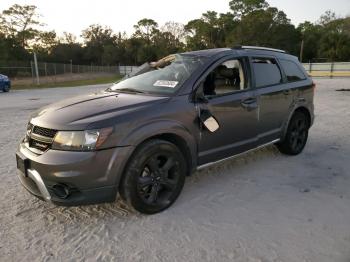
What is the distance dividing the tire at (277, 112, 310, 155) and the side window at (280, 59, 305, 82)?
575 mm

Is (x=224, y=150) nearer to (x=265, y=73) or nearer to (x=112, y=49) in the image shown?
(x=265, y=73)

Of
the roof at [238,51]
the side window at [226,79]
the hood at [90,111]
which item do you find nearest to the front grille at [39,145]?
the hood at [90,111]

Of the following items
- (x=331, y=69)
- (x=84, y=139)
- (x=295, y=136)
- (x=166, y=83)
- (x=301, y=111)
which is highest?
(x=166, y=83)

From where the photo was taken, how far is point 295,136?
5.41m

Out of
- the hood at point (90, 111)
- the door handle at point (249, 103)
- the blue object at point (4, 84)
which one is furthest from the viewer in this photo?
the blue object at point (4, 84)

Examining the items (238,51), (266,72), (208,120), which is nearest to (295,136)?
(266,72)

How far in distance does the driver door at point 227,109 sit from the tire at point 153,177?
41 cm

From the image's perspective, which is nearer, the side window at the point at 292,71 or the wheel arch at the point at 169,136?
the wheel arch at the point at 169,136

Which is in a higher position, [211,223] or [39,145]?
[39,145]

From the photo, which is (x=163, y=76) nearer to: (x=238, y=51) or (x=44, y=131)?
(x=238, y=51)

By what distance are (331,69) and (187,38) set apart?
130 ft

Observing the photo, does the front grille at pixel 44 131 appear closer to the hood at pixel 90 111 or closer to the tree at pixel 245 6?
the hood at pixel 90 111

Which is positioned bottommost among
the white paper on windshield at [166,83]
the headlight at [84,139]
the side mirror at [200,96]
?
the headlight at [84,139]

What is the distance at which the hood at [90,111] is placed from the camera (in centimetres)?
307
